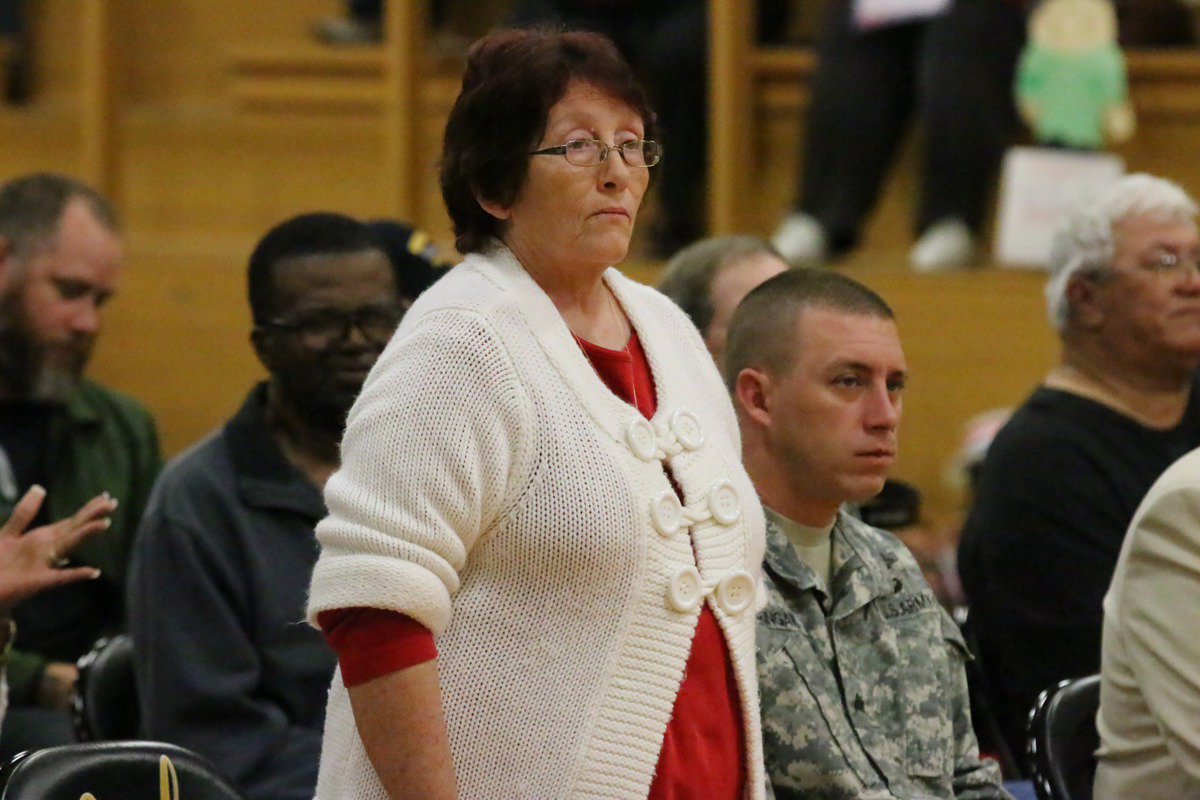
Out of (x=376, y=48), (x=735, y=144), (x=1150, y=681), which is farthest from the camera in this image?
(x=376, y=48)

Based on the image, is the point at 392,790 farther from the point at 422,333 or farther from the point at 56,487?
the point at 56,487

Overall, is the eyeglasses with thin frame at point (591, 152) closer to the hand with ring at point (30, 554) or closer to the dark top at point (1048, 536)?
the hand with ring at point (30, 554)

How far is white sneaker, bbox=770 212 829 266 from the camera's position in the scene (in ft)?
14.9

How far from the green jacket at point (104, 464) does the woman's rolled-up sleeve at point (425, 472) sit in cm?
180

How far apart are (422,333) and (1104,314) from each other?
69.5 inches

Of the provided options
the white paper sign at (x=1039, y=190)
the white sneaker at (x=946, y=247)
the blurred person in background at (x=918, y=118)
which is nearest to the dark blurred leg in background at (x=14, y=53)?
the blurred person in background at (x=918, y=118)

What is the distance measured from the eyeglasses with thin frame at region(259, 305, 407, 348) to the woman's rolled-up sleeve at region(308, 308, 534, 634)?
3.46 ft

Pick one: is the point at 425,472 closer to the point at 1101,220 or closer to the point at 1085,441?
the point at 1085,441

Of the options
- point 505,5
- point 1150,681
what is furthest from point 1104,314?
point 505,5

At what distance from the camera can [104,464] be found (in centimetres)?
340

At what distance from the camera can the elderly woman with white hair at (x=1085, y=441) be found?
2805 mm

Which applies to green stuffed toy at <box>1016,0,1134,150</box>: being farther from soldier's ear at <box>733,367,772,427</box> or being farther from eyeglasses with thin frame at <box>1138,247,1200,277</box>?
soldier's ear at <box>733,367,772,427</box>

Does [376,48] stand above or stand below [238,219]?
above

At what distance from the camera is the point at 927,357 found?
4434 millimetres
